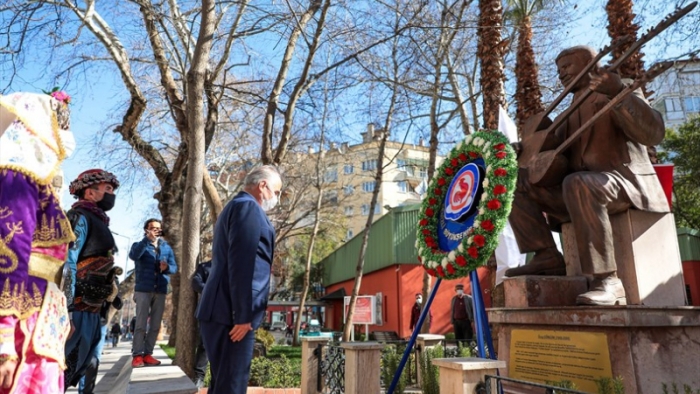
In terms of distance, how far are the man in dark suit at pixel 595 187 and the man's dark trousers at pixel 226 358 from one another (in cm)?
248

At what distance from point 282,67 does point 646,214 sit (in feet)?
21.7

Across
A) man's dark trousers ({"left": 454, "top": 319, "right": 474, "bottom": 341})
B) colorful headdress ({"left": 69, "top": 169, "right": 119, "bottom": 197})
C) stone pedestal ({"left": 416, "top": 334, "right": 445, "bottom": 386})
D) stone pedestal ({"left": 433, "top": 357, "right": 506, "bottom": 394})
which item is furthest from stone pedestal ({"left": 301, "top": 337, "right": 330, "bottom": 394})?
man's dark trousers ({"left": 454, "top": 319, "right": 474, "bottom": 341})

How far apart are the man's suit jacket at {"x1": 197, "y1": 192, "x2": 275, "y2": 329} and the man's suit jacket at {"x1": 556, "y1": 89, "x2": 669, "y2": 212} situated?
287 centimetres

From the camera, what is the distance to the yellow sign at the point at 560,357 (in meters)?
3.50

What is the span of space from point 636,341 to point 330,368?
3.31 metres

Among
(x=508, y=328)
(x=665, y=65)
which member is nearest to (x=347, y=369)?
(x=508, y=328)

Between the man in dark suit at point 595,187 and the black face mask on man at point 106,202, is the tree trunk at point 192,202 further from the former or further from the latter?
the man in dark suit at point 595,187

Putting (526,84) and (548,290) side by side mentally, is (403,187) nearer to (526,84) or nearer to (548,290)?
(526,84)

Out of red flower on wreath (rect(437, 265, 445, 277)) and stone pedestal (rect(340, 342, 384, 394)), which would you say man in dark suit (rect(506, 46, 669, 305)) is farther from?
stone pedestal (rect(340, 342, 384, 394))

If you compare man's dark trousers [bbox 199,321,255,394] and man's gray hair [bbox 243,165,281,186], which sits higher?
man's gray hair [bbox 243,165,281,186]

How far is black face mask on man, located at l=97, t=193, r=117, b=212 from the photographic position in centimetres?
421

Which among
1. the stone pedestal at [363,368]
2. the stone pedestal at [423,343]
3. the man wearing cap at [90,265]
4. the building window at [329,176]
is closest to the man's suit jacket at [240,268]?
the stone pedestal at [363,368]

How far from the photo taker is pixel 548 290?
13.5 ft

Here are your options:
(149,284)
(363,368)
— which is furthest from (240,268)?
(149,284)
